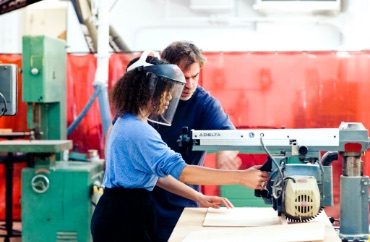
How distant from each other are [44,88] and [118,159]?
250cm

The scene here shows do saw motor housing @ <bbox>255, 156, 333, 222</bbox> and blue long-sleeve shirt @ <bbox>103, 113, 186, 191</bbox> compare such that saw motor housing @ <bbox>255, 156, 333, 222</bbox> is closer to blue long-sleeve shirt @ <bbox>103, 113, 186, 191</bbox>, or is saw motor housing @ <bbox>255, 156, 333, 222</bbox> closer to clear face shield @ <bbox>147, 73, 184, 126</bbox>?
blue long-sleeve shirt @ <bbox>103, 113, 186, 191</bbox>

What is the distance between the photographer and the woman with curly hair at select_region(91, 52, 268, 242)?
2217mm

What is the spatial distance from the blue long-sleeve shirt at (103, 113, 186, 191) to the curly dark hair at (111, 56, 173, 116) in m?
0.04

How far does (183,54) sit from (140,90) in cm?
45

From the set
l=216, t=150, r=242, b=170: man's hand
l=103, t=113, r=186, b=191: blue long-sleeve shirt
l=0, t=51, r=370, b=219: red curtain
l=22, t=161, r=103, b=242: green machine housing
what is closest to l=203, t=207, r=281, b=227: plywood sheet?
l=103, t=113, r=186, b=191: blue long-sleeve shirt

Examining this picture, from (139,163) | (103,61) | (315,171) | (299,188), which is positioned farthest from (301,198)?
(103,61)

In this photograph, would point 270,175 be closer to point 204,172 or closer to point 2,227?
point 204,172

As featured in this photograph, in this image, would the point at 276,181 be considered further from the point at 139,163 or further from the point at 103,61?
the point at 103,61

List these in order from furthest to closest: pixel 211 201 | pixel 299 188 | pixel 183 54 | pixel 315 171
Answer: pixel 183 54
pixel 211 201
pixel 315 171
pixel 299 188

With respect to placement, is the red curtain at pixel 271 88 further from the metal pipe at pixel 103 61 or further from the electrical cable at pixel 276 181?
the electrical cable at pixel 276 181

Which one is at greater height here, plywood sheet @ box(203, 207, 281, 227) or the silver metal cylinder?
the silver metal cylinder

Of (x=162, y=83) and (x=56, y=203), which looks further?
(x=56, y=203)

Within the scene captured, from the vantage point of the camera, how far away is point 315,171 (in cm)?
219

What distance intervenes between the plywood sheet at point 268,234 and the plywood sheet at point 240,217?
14cm
